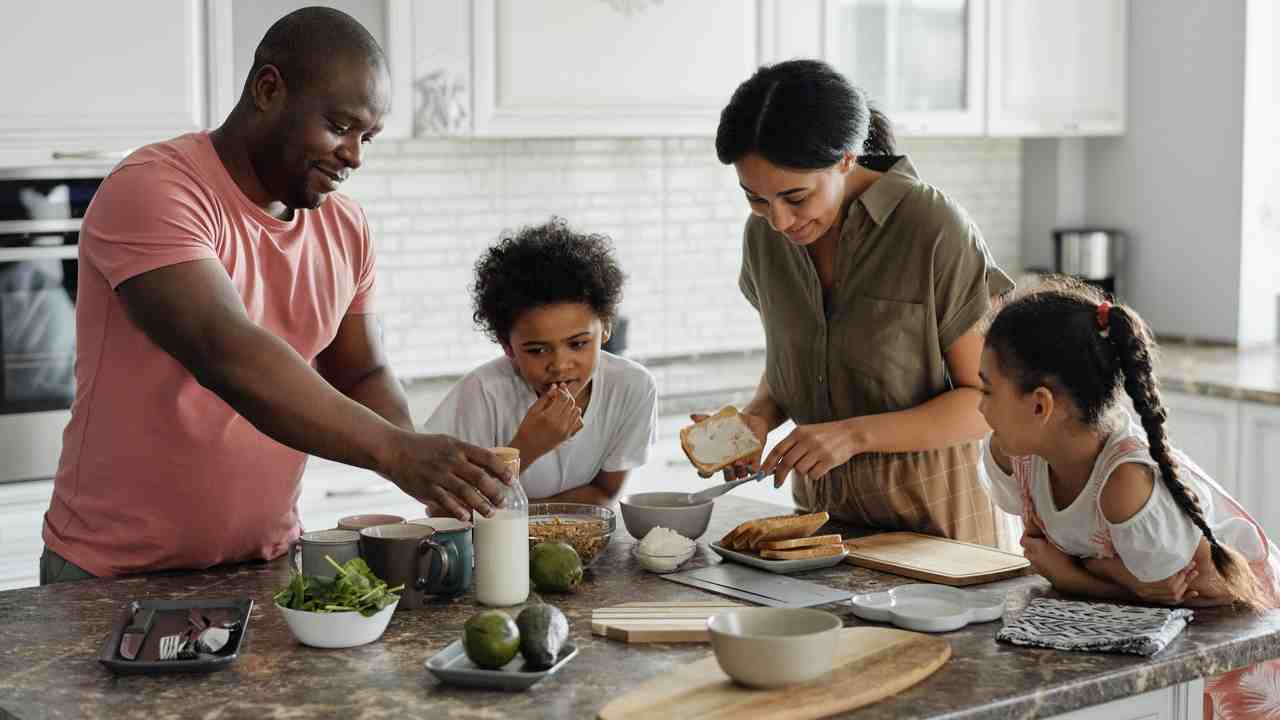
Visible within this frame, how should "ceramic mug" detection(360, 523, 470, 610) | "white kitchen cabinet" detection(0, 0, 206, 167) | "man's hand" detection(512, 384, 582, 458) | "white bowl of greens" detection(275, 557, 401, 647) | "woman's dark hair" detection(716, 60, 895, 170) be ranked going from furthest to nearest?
"white kitchen cabinet" detection(0, 0, 206, 167)
"man's hand" detection(512, 384, 582, 458)
"woman's dark hair" detection(716, 60, 895, 170)
"ceramic mug" detection(360, 523, 470, 610)
"white bowl of greens" detection(275, 557, 401, 647)

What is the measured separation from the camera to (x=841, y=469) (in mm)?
2607

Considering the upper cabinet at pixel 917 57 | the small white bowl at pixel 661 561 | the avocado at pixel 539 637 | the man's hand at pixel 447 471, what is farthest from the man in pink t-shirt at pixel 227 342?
the upper cabinet at pixel 917 57

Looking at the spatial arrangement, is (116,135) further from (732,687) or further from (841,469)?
(732,687)

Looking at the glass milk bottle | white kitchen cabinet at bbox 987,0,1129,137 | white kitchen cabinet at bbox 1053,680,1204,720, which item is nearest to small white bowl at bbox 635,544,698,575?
the glass milk bottle

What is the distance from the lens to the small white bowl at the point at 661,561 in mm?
2170

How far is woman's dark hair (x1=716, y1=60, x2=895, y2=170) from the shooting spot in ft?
7.63

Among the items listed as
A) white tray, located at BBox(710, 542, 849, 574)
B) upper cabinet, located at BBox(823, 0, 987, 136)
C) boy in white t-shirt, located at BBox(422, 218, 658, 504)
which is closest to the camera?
white tray, located at BBox(710, 542, 849, 574)

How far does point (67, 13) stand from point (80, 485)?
1654 millimetres

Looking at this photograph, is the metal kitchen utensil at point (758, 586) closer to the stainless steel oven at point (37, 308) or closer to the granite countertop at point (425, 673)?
the granite countertop at point (425, 673)

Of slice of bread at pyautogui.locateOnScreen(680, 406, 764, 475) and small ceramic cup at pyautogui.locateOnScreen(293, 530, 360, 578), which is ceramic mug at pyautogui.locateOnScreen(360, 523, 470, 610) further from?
slice of bread at pyautogui.locateOnScreen(680, 406, 764, 475)

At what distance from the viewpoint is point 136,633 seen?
1806 mm

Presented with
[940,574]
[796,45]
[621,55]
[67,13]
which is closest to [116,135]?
[67,13]

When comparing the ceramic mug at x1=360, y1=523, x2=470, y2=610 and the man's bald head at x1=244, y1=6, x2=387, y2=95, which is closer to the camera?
the ceramic mug at x1=360, y1=523, x2=470, y2=610

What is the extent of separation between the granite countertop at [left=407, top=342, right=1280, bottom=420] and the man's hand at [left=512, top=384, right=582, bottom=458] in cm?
151
